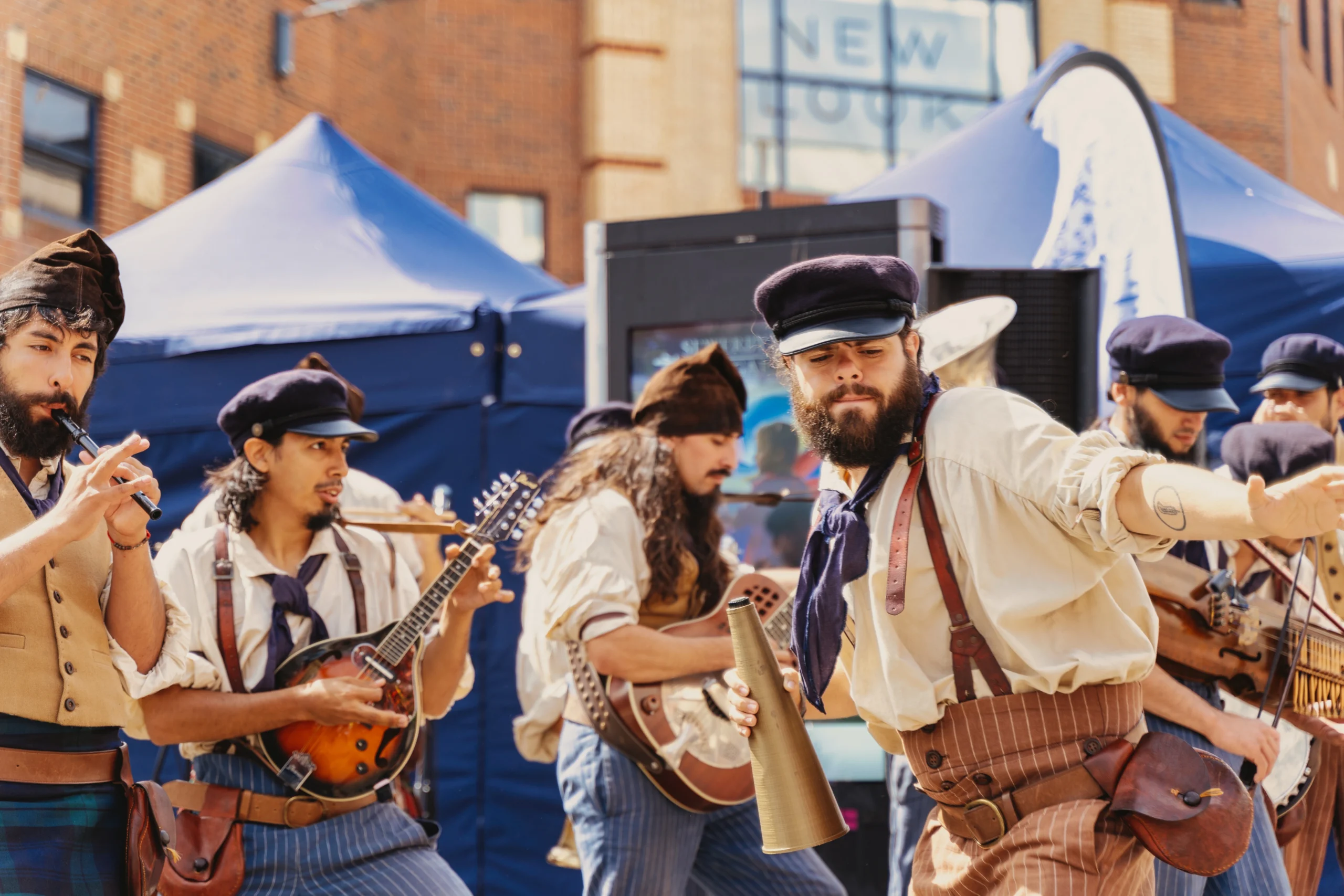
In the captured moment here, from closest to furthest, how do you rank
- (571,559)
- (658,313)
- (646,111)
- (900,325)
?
(900,325) < (571,559) < (658,313) < (646,111)

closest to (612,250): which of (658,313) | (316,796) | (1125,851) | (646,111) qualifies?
(658,313)

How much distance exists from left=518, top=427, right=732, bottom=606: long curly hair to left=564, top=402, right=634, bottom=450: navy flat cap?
0.37 m

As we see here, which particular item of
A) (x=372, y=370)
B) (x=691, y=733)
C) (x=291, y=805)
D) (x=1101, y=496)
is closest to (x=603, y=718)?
(x=691, y=733)

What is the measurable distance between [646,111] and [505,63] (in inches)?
59.7

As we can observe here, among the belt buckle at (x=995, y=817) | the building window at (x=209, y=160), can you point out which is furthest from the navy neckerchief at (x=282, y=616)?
the building window at (x=209, y=160)

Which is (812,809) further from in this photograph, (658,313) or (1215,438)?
(1215,438)

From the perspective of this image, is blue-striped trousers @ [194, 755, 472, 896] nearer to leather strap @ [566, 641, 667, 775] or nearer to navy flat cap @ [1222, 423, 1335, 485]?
leather strap @ [566, 641, 667, 775]

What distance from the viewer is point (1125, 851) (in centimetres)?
284

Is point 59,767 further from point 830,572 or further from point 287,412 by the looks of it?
point 830,572

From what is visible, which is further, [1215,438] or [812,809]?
[1215,438]

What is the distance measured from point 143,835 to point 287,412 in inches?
53.7

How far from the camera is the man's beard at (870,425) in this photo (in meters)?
2.93

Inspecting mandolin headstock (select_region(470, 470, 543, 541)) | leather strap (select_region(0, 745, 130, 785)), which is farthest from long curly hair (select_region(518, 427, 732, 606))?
leather strap (select_region(0, 745, 130, 785))

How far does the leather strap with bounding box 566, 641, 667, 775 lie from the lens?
14.0ft
